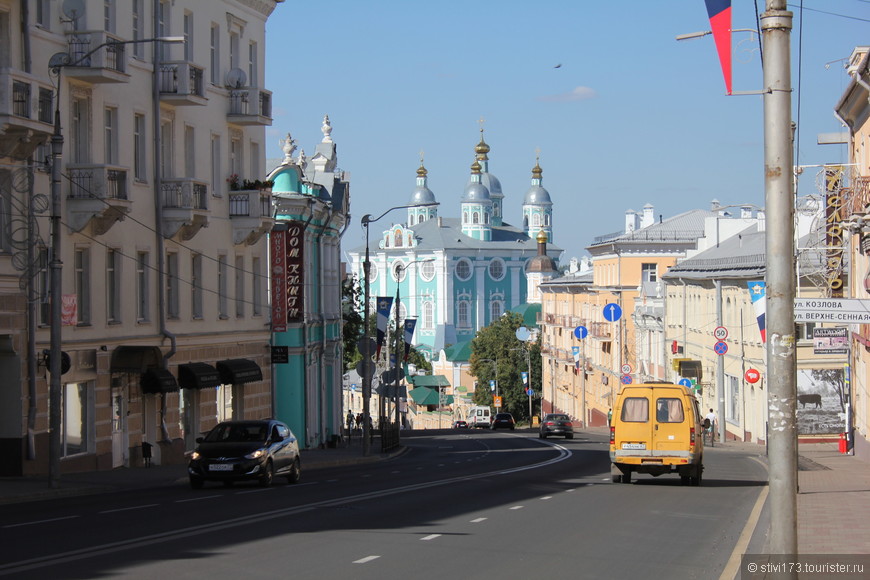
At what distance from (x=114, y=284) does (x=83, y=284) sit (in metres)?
1.64

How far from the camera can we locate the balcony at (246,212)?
3897cm

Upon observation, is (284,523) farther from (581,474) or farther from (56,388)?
(581,474)

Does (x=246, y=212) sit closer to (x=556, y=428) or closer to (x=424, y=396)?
(x=556, y=428)

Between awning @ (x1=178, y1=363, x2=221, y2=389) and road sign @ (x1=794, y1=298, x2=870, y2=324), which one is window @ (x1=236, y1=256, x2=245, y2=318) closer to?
awning @ (x1=178, y1=363, x2=221, y2=389)

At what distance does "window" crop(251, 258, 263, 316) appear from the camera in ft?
137

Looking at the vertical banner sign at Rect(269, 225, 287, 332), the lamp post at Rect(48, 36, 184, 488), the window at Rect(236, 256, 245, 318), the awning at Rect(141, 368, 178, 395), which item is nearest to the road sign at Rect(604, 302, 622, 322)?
the vertical banner sign at Rect(269, 225, 287, 332)

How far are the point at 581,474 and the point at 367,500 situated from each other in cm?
1059

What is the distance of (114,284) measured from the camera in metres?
31.5

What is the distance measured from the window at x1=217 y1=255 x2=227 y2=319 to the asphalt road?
535 inches

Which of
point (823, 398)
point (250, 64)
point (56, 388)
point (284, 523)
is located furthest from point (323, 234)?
point (284, 523)

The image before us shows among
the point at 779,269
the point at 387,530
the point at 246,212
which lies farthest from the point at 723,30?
the point at 246,212

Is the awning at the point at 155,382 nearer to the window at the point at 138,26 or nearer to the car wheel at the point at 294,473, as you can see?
the car wheel at the point at 294,473

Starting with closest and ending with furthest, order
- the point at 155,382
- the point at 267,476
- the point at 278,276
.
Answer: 1. the point at 267,476
2. the point at 155,382
3. the point at 278,276

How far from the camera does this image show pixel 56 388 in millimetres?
23141
